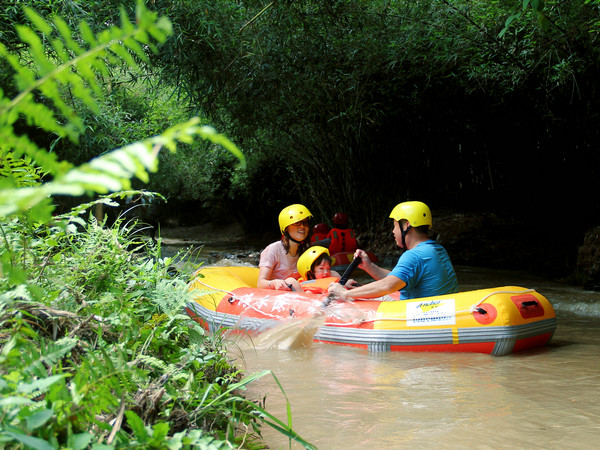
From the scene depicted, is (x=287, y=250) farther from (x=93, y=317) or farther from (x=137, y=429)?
(x=137, y=429)

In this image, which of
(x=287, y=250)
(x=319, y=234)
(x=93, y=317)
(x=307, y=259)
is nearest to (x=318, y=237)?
(x=319, y=234)

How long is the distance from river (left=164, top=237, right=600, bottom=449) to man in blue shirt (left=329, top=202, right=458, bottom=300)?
517mm

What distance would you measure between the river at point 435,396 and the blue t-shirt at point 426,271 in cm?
57

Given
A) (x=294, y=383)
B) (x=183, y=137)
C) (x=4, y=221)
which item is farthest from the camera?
(x=294, y=383)

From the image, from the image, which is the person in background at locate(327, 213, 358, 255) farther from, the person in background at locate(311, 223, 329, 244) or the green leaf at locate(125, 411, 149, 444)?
the green leaf at locate(125, 411, 149, 444)

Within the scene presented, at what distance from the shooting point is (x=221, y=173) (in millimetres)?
17141

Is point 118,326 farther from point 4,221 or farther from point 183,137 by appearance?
point 183,137

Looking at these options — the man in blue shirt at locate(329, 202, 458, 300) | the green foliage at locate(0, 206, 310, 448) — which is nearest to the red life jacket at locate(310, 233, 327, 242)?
the man in blue shirt at locate(329, 202, 458, 300)

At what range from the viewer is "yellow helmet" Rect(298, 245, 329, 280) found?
534 centimetres

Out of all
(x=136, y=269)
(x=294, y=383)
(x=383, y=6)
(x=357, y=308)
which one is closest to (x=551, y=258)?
(x=383, y=6)

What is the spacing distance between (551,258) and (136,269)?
28.7 ft

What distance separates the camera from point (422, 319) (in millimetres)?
4309

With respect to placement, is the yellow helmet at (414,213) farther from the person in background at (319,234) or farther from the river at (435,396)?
the person in background at (319,234)

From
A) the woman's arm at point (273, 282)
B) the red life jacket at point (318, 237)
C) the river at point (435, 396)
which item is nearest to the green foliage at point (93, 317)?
the river at point (435, 396)
